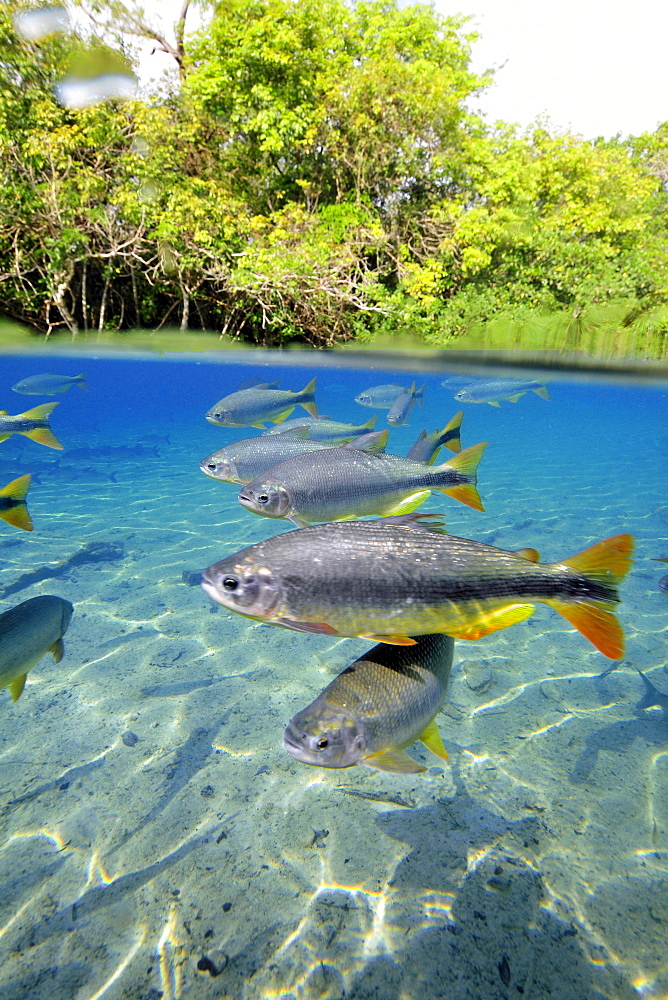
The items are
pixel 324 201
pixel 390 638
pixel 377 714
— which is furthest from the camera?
pixel 324 201

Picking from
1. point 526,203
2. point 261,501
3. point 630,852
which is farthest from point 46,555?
point 526,203

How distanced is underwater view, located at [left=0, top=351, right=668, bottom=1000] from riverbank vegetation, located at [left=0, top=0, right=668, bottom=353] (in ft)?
49.7

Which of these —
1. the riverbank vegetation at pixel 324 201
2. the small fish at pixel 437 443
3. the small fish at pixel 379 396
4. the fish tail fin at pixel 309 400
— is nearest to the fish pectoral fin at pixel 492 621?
the small fish at pixel 437 443

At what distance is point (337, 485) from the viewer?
8.52 ft

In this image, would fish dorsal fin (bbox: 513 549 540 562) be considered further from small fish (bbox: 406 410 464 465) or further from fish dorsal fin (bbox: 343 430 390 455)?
small fish (bbox: 406 410 464 465)

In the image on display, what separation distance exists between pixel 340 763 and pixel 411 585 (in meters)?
0.59

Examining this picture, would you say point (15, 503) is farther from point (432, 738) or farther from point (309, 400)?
point (309, 400)

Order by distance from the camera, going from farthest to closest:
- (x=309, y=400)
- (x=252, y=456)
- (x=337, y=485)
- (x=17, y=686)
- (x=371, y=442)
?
(x=309, y=400) → (x=252, y=456) → (x=371, y=442) → (x=337, y=485) → (x=17, y=686)

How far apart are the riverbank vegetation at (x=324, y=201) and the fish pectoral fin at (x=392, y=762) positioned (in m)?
17.0

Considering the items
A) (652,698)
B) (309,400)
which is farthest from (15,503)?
(652,698)

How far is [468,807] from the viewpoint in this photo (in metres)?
2.91

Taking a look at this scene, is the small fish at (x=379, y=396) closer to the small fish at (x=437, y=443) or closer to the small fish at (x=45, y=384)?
the small fish at (x=437, y=443)

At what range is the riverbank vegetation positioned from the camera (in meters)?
16.7

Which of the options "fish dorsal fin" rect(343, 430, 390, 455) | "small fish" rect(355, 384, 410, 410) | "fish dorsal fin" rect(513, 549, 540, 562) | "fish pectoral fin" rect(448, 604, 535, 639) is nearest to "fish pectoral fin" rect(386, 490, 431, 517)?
"fish dorsal fin" rect(343, 430, 390, 455)
